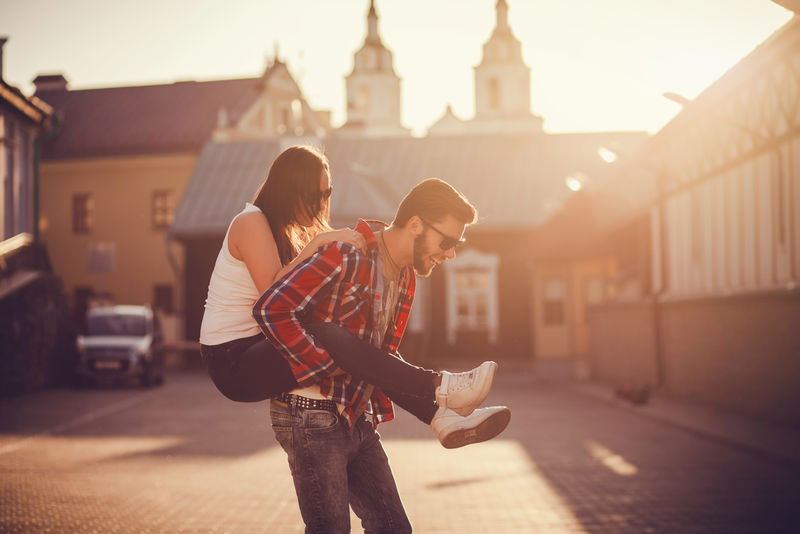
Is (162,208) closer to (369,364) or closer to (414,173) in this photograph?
(414,173)

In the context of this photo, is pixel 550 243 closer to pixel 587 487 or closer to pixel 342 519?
pixel 587 487

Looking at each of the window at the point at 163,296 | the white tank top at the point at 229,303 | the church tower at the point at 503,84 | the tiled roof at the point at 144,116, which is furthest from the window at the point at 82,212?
the white tank top at the point at 229,303

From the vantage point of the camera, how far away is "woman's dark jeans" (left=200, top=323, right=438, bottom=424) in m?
3.48

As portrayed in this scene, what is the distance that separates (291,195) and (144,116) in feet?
153

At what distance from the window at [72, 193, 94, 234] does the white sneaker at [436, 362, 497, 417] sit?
145ft

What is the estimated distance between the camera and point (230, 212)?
3894 cm

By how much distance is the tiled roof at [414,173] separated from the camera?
3872 centimetres

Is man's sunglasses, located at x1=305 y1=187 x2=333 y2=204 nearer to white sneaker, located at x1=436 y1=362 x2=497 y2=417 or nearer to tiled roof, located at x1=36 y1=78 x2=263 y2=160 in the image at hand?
white sneaker, located at x1=436 y1=362 x2=497 y2=417

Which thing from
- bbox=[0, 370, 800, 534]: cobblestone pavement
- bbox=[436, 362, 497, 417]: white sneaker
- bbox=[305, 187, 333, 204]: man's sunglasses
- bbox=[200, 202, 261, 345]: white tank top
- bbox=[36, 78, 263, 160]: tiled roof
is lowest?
bbox=[0, 370, 800, 534]: cobblestone pavement

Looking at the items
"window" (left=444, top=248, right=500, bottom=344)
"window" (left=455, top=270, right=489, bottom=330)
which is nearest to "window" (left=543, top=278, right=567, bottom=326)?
"window" (left=444, top=248, right=500, bottom=344)

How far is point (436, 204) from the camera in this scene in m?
3.65

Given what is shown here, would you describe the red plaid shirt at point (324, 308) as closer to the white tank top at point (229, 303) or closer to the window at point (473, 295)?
the white tank top at point (229, 303)

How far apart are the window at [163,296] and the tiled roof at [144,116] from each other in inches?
212

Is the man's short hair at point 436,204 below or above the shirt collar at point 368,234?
above
